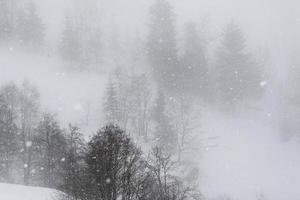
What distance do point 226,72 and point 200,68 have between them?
13.2ft

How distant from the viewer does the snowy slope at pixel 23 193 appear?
83.7 ft

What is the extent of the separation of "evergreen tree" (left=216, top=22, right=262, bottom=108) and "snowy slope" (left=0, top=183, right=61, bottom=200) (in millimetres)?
42009

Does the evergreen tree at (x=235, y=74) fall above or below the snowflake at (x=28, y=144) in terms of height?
above

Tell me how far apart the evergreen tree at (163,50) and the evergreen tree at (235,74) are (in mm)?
7038

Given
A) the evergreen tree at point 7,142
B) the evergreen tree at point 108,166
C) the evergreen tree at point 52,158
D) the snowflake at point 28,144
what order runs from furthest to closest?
the snowflake at point 28,144, the evergreen tree at point 7,142, the evergreen tree at point 52,158, the evergreen tree at point 108,166

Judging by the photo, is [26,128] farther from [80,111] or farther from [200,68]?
[200,68]

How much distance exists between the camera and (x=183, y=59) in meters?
69.9

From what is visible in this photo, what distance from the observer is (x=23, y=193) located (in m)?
27.3

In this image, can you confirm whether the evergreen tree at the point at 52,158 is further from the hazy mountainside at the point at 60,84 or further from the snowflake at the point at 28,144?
the hazy mountainside at the point at 60,84

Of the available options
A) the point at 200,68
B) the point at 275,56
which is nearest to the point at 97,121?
the point at 200,68

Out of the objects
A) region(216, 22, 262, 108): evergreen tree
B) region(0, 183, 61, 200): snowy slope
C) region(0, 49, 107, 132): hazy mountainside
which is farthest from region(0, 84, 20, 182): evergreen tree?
region(216, 22, 262, 108): evergreen tree

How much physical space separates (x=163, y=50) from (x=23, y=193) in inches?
1796

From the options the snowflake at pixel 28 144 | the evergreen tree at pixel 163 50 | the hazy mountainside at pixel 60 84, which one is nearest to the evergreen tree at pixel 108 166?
the snowflake at pixel 28 144

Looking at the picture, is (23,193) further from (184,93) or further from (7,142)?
(184,93)
